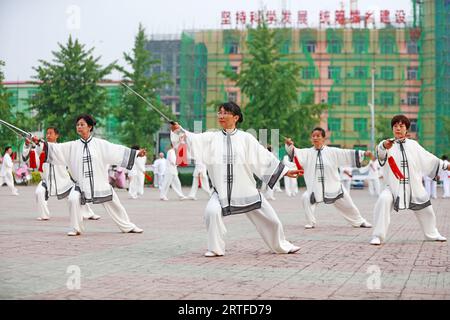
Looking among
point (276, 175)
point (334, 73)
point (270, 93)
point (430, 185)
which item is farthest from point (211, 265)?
point (334, 73)

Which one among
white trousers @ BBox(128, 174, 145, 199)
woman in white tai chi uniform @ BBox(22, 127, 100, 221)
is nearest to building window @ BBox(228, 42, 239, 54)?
white trousers @ BBox(128, 174, 145, 199)

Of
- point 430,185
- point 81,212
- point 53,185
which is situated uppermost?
point 53,185

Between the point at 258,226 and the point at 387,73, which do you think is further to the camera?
the point at 387,73

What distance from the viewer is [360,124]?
54.7 meters

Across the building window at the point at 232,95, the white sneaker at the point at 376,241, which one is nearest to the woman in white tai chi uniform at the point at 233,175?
the white sneaker at the point at 376,241

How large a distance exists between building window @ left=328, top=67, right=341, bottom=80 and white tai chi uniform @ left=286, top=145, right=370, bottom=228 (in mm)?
42371

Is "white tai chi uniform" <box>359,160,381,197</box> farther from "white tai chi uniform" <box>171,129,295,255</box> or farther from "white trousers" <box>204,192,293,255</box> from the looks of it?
"white trousers" <box>204,192,293,255</box>

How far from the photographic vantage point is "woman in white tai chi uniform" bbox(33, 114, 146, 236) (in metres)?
10.9

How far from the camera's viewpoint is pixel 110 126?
179 ft

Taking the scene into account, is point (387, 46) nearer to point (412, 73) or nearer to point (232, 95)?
point (412, 73)

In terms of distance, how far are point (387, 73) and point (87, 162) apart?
45.9 meters

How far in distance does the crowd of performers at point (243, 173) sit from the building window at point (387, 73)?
140 feet
